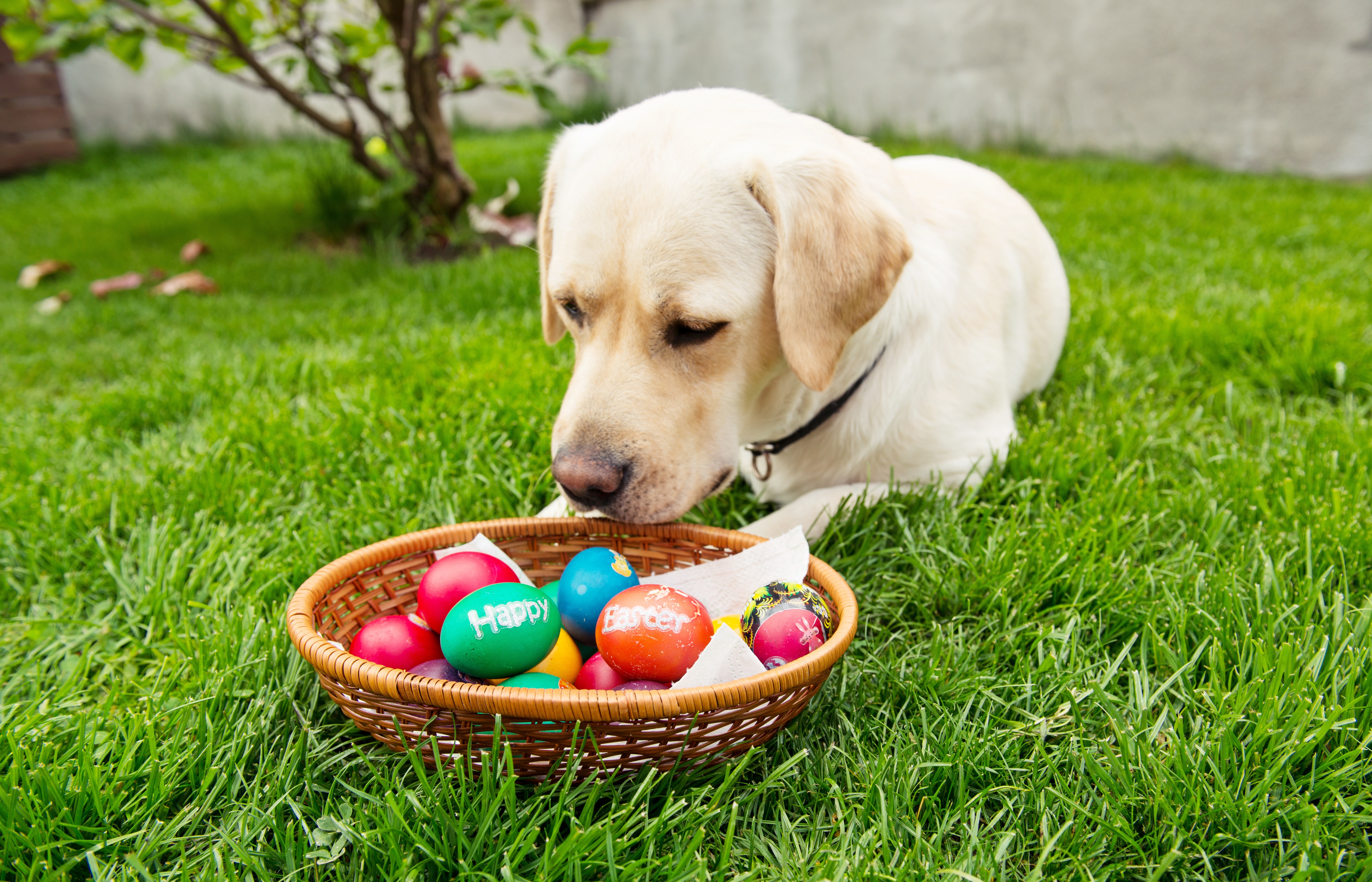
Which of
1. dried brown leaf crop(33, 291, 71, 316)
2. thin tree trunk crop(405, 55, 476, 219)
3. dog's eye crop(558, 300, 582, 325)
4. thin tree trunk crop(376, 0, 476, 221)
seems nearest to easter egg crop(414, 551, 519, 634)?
dog's eye crop(558, 300, 582, 325)

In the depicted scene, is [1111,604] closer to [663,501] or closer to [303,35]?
[663,501]

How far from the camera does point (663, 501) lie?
1832mm

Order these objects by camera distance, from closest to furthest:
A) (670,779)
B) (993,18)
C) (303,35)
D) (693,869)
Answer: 1. (693,869)
2. (670,779)
3. (303,35)
4. (993,18)

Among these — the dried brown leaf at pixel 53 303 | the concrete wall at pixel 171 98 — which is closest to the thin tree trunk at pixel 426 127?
the dried brown leaf at pixel 53 303

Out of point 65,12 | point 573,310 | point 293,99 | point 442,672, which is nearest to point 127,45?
point 65,12

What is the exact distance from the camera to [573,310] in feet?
6.63

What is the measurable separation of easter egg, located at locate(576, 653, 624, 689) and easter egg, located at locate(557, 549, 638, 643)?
7cm

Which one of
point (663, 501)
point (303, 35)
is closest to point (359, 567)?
point (663, 501)

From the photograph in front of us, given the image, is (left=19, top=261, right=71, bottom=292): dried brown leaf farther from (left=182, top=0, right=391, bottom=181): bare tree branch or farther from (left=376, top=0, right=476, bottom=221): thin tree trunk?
(left=376, top=0, right=476, bottom=221): thin tree trunk

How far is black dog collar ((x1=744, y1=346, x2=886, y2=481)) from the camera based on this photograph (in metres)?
2.23

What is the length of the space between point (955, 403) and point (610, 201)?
1.07 meters

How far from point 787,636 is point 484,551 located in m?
0.66

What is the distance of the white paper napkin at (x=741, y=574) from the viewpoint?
1737 mm

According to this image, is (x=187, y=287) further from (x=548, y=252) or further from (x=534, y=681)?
(x=534, y=681)
